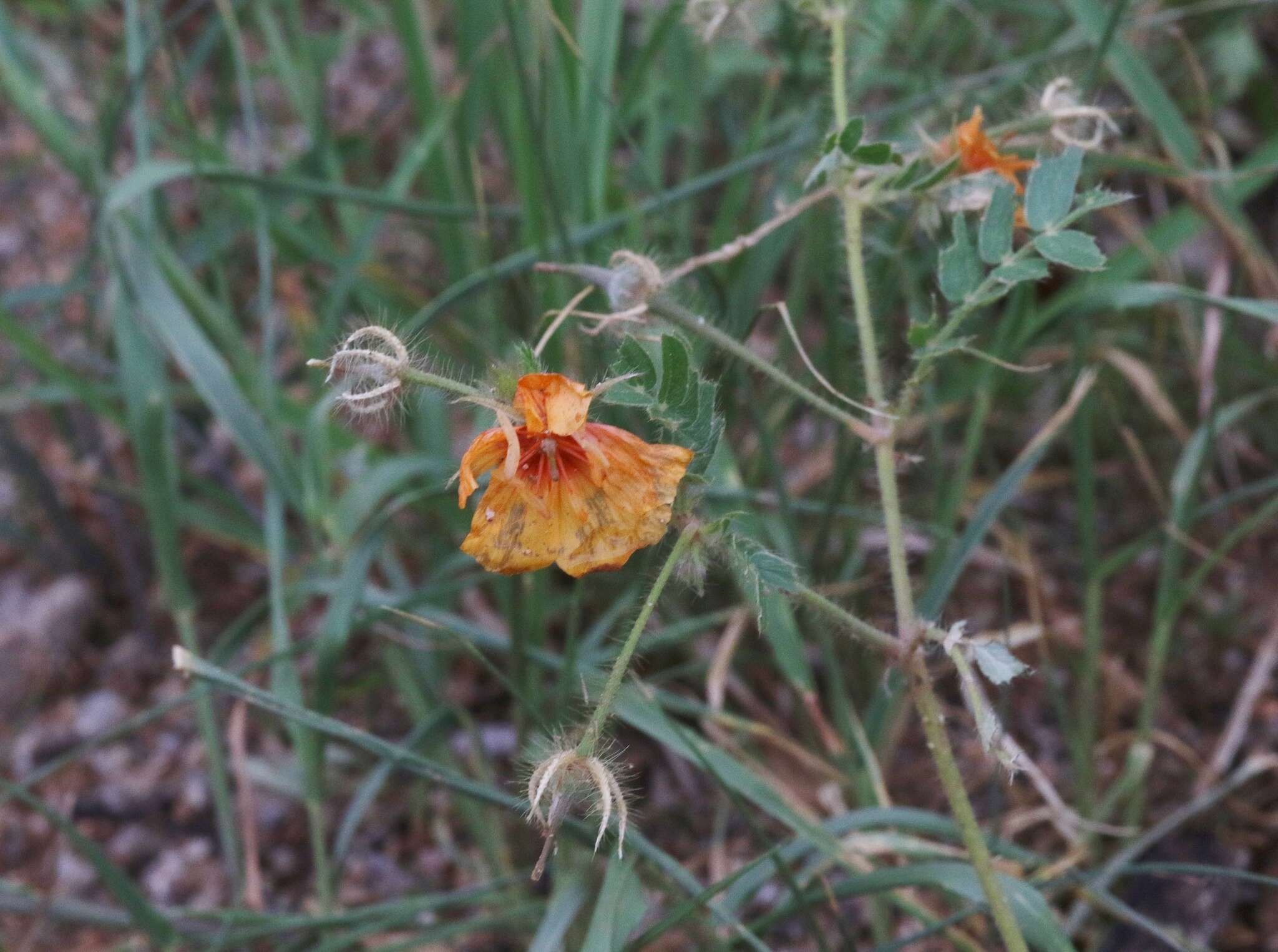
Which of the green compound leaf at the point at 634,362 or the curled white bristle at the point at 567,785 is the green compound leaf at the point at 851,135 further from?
the curled white bristle at the point at 567,785

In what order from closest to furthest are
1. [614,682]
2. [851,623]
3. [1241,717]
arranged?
[614,682]
[851,623]
[1241,717]

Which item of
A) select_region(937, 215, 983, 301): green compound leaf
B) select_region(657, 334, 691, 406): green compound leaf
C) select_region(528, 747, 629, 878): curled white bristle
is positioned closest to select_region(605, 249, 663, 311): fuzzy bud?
select_region(657, 334, 691, 406): green compound leaf

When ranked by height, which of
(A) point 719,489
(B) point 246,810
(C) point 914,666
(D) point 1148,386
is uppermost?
(C) point 914,666

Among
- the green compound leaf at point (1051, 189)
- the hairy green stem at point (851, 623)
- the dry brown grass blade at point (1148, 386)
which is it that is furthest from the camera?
the dry brown grass blade at point (1148, 386)

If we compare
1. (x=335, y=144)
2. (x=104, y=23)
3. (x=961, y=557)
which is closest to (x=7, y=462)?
(x=335, y=144)

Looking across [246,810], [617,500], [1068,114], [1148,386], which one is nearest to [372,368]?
[617,500]

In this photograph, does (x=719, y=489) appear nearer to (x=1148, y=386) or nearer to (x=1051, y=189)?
(x=1051, y=189)

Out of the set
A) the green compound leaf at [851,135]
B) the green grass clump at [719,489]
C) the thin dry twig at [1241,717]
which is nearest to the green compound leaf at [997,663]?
the green grass clump at [719,489]

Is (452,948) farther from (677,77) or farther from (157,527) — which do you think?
(677,77)
